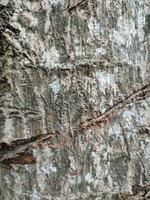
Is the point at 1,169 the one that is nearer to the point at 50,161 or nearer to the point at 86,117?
the point at 50,161

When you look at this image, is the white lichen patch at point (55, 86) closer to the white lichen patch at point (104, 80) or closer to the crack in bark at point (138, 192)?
the white lichen patch at point (104, 80)

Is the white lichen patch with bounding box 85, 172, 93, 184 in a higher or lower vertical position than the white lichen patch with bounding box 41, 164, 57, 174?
lower

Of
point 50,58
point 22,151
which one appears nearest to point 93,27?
point 50,58

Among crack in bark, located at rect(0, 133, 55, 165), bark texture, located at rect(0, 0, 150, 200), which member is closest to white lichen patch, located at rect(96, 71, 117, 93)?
bark texture, located at rect(0, 0, 150, 200)

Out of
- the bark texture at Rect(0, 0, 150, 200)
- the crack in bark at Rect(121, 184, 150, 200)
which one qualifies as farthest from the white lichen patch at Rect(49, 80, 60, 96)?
the crack in bark at Rect(121, 184, 150, 200)

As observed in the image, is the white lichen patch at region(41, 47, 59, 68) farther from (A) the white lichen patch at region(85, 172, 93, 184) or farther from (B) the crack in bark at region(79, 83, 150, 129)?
(A) the white lichen patch at region(85, 172, 93, 184)

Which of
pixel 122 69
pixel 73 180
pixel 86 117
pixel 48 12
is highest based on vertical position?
pixel 48 12

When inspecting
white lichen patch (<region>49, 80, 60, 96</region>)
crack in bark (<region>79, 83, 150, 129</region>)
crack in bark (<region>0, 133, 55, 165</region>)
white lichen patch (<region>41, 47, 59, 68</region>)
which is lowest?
crack in bark (<region>0, 133, 55, 165</region>)

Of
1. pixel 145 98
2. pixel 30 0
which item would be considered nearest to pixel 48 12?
pixel 30 0
